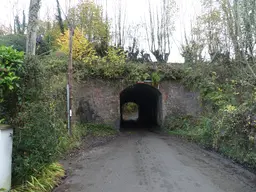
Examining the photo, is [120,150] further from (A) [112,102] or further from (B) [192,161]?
(A) [112,102]

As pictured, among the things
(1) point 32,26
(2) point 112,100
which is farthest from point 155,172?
(2) point 112,100

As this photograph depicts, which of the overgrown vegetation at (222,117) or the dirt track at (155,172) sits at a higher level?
the overgrown vegetation at (222,117)

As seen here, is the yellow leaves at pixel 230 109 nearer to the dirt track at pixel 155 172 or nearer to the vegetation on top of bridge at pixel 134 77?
the vegetation on top of bridge at pixel 134 77

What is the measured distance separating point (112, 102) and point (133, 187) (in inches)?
355

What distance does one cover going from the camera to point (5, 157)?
4379 millimetres

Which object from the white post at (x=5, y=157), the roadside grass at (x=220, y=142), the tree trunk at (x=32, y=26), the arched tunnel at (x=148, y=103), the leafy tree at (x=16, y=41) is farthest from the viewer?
the leafy tree at (x=16, y=41)

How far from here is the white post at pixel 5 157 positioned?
168 inches

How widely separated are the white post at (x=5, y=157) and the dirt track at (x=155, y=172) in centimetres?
113

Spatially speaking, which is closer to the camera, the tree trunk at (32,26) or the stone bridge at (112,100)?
the tree trunk at (32,26)

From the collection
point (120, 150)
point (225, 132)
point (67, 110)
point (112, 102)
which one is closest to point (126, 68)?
point (112, 102)

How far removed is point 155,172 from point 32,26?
5949 millimetres

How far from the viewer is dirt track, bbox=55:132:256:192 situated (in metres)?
5.20

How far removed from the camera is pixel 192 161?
→ 24.3 ft

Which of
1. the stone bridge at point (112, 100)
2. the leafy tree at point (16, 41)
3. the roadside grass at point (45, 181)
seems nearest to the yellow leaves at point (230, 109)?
the stone bridge at point (112, 100)
